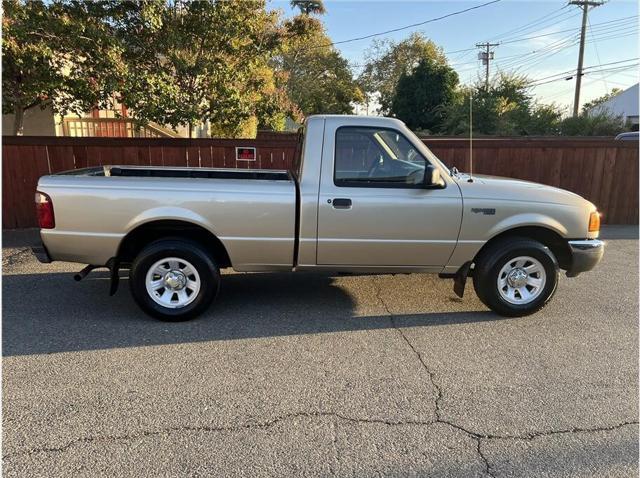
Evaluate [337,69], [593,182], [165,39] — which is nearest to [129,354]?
[165,39]

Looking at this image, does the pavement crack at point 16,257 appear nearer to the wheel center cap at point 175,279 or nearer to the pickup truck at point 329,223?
the pickup truck at point 329,223

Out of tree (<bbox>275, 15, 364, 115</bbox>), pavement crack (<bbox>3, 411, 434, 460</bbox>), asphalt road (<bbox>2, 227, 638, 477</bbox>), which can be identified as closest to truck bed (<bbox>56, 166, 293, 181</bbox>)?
asphalt road (<bbox>2, 227, 638, 477</bbox>)

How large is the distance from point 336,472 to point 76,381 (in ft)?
6.76

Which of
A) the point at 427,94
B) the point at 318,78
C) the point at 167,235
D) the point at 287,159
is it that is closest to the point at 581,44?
the point at 427,94

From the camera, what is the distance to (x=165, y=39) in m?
7.67

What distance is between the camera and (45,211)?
4227 millimetres

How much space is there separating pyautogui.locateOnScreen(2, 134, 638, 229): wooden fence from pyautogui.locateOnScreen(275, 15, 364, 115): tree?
85.3 feet

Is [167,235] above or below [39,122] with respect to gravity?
below

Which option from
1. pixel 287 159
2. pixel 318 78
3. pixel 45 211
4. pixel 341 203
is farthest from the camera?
pixel 318 78

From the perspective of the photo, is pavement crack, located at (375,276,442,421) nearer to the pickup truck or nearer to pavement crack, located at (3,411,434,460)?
pavement crack, located at (3,411,434,460)

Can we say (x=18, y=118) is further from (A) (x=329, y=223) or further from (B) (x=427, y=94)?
(B) (x=427, y=94)

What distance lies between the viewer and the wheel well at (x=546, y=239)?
4.66 metres

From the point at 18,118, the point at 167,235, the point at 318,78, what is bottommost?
the point at 167,235

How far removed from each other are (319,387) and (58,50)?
6.97 m
